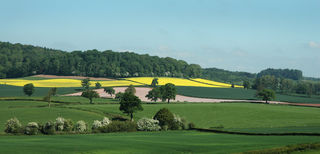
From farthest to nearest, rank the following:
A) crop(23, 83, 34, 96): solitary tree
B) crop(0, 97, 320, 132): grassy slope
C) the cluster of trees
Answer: the cluster of trees → crop(23, 83, 34, 96): solitary tree → crop(0, 97, 320, 132): grassy slope

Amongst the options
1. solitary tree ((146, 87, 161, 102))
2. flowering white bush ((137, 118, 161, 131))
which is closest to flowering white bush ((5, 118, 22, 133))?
flowering white bush ((137, 118, 161, 131))

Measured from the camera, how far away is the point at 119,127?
59.5 metres

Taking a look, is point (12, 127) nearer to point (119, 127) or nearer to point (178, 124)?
point (119, 127)

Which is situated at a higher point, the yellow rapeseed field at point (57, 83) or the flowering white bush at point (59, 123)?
the yellow rapeseed field at point (57, 83)

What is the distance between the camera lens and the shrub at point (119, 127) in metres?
58.9

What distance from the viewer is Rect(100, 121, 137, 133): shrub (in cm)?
5894

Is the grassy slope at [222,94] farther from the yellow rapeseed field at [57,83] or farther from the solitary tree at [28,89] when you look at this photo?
the solitary tree at [28,89]

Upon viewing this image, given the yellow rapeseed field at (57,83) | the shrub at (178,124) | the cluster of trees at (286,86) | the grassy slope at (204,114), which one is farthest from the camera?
the cluster of trees at (286,86)

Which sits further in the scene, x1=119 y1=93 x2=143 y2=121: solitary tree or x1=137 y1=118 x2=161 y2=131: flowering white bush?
x1=119 y1=93 x2=143 y2=121: solitary tree

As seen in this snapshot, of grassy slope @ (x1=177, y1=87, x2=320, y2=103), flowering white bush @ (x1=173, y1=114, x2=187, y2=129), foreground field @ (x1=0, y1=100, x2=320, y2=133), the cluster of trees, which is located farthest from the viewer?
the cluster of trees

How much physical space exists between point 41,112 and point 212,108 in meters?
40.0

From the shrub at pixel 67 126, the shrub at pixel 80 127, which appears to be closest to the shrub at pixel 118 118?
the shrub at pixel 80 127

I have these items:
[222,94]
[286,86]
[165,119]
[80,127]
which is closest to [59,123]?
[80,127]

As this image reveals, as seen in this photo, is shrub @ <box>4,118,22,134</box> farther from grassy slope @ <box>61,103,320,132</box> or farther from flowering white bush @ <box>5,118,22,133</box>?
grassy slope @ <box>61,103,320,132</box>
